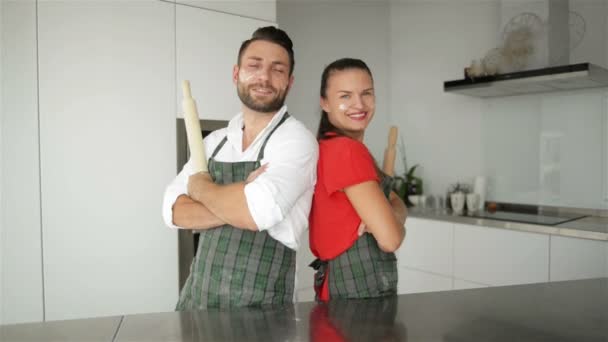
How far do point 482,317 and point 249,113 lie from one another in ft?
2.53

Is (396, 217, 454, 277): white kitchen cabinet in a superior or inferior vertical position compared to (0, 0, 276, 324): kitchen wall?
inferior

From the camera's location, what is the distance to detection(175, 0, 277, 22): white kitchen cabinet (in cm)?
205

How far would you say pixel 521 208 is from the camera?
2.93 m

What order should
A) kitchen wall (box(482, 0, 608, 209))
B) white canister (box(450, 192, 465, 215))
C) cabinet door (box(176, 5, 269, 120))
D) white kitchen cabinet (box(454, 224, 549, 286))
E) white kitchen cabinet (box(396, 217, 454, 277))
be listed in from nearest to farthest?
1. cabinet door (box(176, 5, 269, 120))
2. white kitchen cabinet (box(454, 224, 549, 286))
3. kitchen wall (box(482, 0, 608, 209))
4. white kitchen cabinet (box(396, 217, 454, 277))
5. white canister (box(450, 192, 465, 215))

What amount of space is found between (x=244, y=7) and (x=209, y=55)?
0.32m

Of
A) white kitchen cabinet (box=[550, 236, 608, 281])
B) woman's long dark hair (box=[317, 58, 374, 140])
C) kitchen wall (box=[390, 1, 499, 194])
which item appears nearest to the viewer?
woman's long dark hair (box=[317, 58, 374, 140])

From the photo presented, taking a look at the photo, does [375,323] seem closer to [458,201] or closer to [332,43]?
[458,201]

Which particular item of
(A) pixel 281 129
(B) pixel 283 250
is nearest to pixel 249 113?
(A) pixel 281 129

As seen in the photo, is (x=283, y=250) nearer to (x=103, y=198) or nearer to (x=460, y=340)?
(x=460, y=340)

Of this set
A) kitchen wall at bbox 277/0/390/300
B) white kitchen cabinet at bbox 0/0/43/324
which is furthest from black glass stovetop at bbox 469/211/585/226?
white kitchen cabinet at bbox 0/0/43/324

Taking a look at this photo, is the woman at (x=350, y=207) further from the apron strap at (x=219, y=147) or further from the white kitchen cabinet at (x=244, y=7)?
the white kitchen cabinet at (x=244, y=7)

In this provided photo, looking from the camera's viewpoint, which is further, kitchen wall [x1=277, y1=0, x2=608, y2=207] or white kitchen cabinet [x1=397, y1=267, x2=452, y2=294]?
white kitchen cabinet [x1=397, y1=267, x2=452, y2=294]

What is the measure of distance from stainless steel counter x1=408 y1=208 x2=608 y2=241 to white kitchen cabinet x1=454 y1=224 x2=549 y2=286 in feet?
0.10

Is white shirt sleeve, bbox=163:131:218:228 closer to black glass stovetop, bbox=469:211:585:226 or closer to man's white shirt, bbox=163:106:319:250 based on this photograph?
man's white shirt, bbox=163:106:319:250
